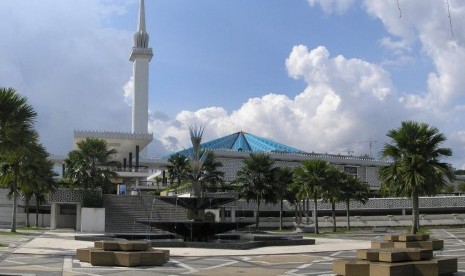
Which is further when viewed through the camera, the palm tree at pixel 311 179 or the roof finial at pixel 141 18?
the roof finial at pixel 141 18

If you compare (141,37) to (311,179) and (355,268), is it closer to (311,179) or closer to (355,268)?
(311,179)

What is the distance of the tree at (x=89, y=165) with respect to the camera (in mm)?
52406

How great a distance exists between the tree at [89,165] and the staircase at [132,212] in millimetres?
1937

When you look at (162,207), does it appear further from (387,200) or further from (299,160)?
(299,160)

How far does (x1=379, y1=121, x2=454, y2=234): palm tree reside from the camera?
35938 mm

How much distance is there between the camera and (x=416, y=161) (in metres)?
35.9

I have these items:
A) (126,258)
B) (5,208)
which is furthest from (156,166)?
(126,258)

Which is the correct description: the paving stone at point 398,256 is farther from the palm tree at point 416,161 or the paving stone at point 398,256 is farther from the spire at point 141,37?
the spire at point 141,37

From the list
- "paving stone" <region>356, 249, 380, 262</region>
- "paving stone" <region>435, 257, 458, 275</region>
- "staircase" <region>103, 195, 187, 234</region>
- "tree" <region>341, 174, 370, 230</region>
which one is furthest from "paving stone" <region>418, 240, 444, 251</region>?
"tree" <region>341, 174, 370, 230</region>

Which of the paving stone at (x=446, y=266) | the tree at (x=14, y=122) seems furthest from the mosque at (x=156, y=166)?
the paving stone at (x=446, y=266)

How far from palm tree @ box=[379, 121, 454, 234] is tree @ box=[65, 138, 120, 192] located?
26601 millimetres

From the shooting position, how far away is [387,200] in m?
67.9

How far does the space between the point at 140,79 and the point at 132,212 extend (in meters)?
51.8

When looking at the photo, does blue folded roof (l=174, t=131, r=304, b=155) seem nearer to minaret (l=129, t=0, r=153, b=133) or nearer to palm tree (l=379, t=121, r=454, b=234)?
minaret (l=129, t=0, r=153, b=133)
